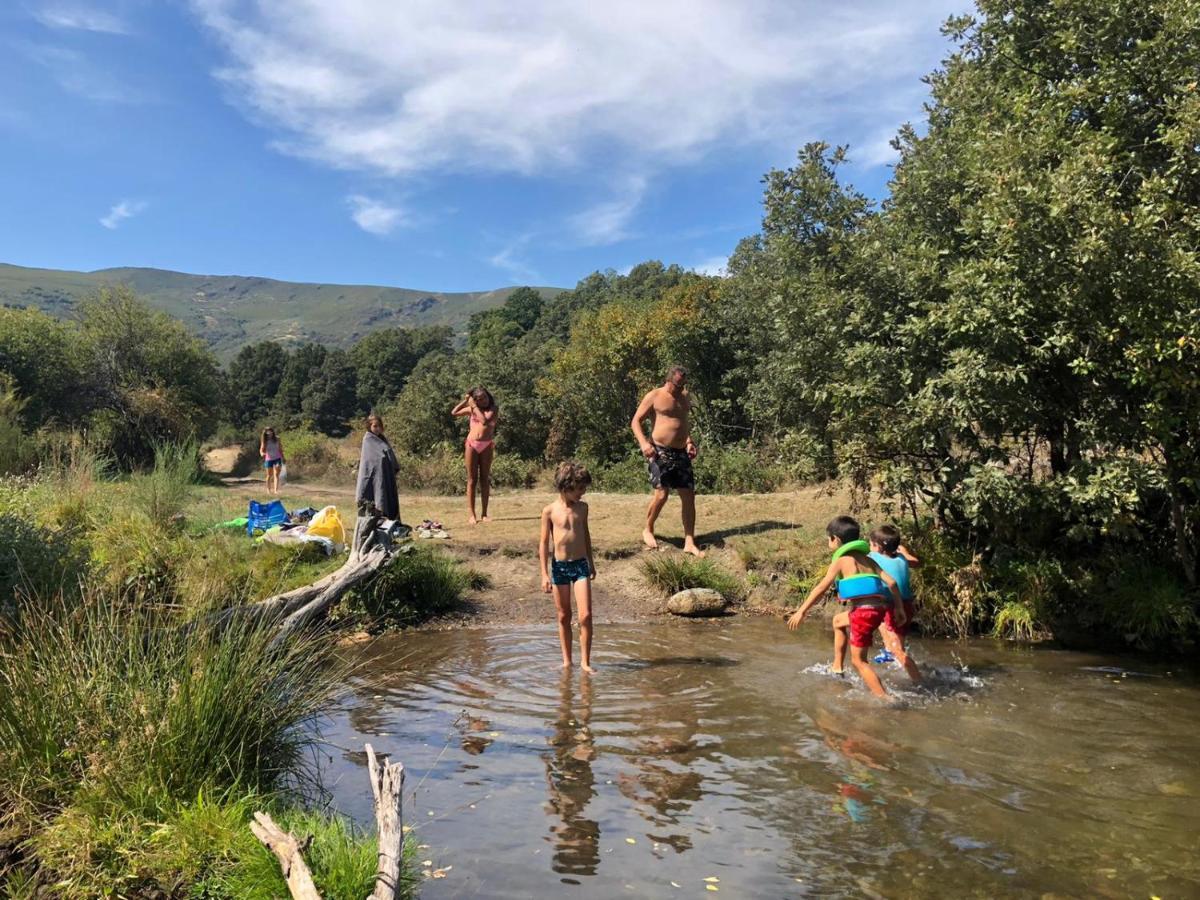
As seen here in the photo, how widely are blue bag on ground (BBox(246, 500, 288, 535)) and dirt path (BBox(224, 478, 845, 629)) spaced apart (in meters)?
2.03

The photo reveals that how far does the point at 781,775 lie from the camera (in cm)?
524

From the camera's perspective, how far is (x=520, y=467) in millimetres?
26047

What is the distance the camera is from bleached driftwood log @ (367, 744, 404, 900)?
123 inches

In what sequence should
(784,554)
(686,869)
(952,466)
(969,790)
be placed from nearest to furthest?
1. (686,869)
2. (969,790)
3. (952,466)
4. (784,554)

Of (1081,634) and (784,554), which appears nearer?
(1081,634)

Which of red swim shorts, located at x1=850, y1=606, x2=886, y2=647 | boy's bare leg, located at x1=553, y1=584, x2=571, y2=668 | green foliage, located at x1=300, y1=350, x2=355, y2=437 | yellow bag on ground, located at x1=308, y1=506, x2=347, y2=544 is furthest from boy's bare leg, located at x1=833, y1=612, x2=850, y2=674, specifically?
green foliage, located at x1=300, y1=350, x2=355, y2=437

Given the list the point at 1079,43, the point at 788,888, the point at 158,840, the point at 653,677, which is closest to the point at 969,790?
the point at 788,888

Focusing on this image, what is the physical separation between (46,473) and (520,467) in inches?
592

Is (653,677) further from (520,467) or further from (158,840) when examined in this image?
(520,467)

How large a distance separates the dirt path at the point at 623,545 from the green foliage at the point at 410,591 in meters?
0.24

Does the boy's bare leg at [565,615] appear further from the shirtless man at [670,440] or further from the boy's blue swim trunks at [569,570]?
the shirtless man at [670,440]

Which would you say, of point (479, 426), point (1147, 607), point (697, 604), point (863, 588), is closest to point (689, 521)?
point (697, 604)

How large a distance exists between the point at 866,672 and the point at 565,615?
8.72 feet

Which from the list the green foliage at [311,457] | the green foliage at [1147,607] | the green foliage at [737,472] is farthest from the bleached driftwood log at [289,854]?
the green foliage at [311,457]
